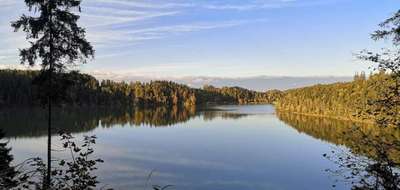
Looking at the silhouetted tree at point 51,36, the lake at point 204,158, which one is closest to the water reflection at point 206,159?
the lake at point 204,158

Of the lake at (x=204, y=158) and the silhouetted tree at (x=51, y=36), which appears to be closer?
the silhouetted tree at (x=51, y=36)

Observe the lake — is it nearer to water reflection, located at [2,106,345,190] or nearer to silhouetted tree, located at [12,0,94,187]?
water reflection, located at [2,106,345,190]

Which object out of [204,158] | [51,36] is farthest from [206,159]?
[51,36]

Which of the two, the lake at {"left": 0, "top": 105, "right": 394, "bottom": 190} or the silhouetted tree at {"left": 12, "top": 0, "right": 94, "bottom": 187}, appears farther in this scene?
the lake at {"left": 0, "top": 105, "right": 394, "bottom": 190}

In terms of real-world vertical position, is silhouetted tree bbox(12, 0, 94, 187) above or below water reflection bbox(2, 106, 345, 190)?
above

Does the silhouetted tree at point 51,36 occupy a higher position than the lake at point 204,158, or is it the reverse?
the silhouetted tree at point 51,36

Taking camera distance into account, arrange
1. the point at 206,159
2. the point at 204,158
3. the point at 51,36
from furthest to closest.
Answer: the point at 204,158 → the point at 206,159 → the point at 51,36

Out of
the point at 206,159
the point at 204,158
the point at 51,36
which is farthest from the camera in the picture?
the point at 204,158

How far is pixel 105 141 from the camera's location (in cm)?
7212

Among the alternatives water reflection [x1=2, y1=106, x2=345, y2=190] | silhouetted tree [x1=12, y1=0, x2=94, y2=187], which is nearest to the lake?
water reflection [x1=2, y1=106, x2=345, y2=190]

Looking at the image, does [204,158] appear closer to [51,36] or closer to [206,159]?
[206,159]

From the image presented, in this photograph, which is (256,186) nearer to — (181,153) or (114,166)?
(114,166)

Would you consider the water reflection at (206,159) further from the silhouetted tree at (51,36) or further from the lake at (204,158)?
the silhouetted tree at (51,36)

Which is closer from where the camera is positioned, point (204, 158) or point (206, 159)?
point (206, 159)
